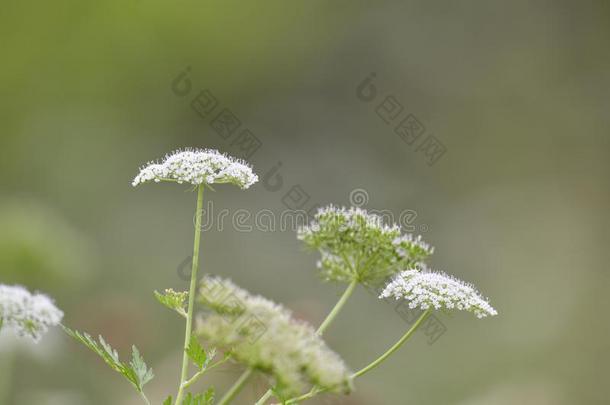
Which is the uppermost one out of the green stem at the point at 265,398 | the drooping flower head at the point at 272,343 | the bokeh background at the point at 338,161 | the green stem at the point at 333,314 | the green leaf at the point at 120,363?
the bokeh background at the point at 338,161

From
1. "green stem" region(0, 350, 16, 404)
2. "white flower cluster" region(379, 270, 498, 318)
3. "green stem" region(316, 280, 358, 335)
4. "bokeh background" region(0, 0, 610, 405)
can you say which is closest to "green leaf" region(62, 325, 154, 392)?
Result: "green stem" region(316, 280, 358, 335)

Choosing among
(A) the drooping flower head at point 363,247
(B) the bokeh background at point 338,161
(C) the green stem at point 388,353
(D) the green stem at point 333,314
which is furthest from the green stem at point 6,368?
(C) the green stem at point 388,353

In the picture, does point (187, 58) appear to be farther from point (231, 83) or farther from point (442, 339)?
point (442, 339)

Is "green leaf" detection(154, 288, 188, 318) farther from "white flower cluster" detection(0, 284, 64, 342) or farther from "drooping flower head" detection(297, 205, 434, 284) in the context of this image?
"drooping flower head" detection(297, 205, 434, 284)

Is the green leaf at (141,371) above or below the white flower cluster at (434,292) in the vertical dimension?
below

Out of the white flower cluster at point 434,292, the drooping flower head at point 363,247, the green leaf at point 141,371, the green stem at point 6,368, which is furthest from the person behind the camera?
the green stem at point 6,368

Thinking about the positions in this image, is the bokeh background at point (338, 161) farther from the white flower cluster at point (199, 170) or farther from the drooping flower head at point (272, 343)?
the drooping flower head at point (272, 343)
